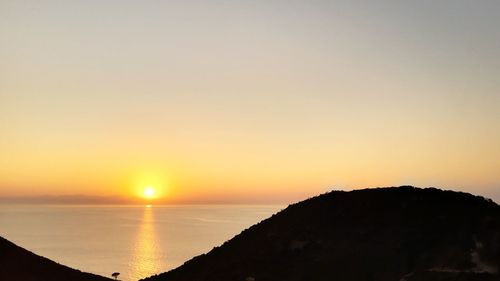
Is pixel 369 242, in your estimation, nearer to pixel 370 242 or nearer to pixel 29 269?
pixel 370 242

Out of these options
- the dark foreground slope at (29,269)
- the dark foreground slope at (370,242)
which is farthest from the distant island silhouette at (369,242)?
the dark foreground slope at (29,269)

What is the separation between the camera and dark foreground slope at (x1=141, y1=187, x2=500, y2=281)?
47.7 m

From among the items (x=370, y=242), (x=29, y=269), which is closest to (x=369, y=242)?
(x=370, y=242)

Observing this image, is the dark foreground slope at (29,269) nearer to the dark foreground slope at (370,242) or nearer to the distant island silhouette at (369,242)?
the distant island silhouette at (369,242)

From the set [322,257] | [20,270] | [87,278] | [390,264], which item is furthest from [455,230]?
[20,270]

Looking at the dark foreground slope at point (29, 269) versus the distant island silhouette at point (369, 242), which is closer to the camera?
the distant island silhouette at point (369, 242)

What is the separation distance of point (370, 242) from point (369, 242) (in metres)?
0.11

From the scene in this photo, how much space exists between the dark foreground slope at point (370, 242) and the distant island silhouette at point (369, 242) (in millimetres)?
87

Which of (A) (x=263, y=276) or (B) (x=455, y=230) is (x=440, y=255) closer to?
(B) (x=455, y=230)

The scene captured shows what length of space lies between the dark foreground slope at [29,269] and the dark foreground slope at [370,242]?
21068 mm

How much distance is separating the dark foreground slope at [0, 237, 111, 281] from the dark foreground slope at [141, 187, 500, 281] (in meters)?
21.1

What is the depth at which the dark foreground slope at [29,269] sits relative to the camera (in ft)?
251

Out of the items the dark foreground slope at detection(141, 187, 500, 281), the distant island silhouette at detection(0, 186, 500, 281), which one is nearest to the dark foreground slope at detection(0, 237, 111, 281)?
the distant island silhouette at detection(0, 186, 500, 281)

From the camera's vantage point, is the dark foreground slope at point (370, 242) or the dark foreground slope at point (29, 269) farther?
the dark foreground slope at point (29, 269)
